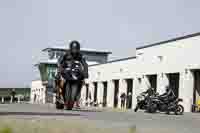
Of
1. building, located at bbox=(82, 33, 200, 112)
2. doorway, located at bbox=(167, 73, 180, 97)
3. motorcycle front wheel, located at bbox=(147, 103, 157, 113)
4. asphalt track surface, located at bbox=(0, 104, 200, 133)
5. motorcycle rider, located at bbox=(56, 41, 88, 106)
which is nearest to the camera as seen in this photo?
asphalt track surface, located at bbox=(0, 104, 200, 133)

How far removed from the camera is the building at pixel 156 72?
38656 mm

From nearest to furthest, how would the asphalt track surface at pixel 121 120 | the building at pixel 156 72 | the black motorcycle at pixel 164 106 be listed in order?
the asphalt track surface at pixel 121 120, the black motorcycle at pixel 164 106, the building at pixel 156 72

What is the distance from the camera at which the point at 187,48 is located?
3944cm

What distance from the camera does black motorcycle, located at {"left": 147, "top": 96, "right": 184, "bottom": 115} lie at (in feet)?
88.2

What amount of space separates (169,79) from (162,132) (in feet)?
119

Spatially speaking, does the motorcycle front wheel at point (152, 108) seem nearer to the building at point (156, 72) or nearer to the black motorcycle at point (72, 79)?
the black motorcycle at point (72, 79)

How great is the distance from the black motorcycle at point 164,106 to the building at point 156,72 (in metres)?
10.1

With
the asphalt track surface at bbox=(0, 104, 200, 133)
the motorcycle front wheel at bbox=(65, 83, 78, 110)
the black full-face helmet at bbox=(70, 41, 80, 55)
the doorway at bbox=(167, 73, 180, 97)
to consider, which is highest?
the black full-face helmet at bbox=(70, 41, 80, 55)

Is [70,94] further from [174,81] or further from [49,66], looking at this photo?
[49,66]

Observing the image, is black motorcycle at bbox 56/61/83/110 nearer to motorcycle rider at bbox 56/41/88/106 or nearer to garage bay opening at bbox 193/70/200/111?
motorcycle rider at bbox 56/41/88/106

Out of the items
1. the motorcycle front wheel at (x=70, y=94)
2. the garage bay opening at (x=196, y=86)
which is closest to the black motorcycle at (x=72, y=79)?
the motorcycle front wheel at (x=70, y=94)

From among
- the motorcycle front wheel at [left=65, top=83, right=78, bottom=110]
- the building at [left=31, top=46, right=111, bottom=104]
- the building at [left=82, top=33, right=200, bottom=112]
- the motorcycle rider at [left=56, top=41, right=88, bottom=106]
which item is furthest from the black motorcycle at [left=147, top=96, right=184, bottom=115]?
the building at [left=31, top=46, right=111, bottom=104]

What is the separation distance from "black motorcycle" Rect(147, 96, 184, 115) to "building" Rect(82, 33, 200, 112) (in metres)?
10.1

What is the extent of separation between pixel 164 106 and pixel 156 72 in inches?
708
